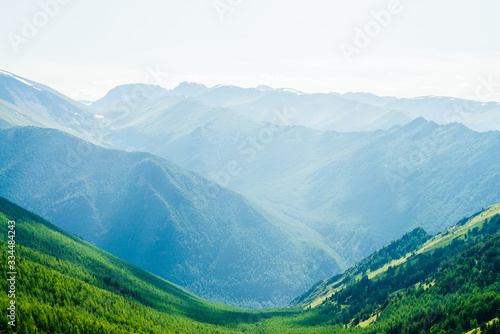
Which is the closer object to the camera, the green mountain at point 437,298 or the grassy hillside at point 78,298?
the green mountain at point 437,298

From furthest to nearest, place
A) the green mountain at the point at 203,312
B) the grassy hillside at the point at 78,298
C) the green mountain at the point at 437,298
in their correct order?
the grassy hillside at the point at 78,298
the green mountain at the point at 203,312
the green mountain at the point at 437,298

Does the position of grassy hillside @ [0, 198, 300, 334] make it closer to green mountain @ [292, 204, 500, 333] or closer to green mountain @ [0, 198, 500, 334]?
green mountain @ [0, 198, 500, 334]

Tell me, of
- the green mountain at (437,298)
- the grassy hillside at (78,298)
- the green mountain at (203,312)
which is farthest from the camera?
the grassy hillside at (78,298)

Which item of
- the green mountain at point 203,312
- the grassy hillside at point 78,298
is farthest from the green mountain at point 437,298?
the grassy hillside at point 78,298

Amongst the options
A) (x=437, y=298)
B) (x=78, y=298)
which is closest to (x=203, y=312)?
(x=78, y=298)

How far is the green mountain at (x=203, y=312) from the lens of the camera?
95188 millimetres

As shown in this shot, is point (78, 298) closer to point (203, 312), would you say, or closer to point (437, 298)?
point (203, 312)

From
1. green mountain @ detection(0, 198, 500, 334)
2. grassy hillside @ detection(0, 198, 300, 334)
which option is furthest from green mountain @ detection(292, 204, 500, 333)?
grassy hillside @ detection(0, 198, 300, 334)

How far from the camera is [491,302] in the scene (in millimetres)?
91375

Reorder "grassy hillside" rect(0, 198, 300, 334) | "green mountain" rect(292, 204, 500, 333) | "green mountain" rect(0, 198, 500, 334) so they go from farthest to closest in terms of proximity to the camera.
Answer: "grassy hillside" rect(0, 198, 300, 334)
"green mountain" rect(0, 198, 500, 334)
"green mountain" rect(292, 204, 500, 333)

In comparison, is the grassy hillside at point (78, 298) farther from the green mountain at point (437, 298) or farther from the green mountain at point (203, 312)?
the green mountain at point (437, 298)

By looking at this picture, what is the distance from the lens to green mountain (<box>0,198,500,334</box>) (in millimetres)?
95188

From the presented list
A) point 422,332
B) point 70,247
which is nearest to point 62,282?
point 70,247

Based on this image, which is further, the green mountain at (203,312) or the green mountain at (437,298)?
the green mountain at (203,312)
